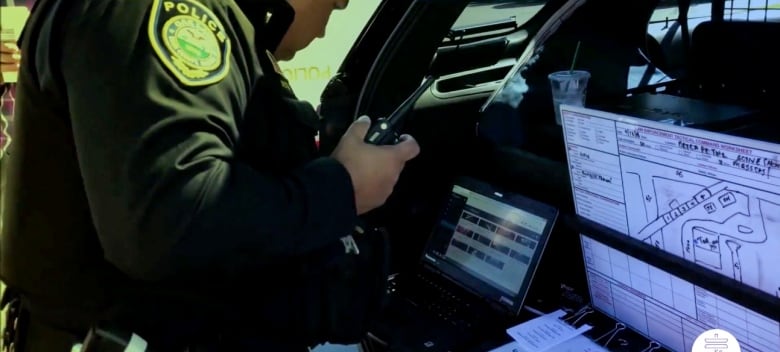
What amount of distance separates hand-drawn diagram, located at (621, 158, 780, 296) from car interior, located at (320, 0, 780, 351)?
147 millimetres

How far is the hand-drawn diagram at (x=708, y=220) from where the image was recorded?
2.35ft

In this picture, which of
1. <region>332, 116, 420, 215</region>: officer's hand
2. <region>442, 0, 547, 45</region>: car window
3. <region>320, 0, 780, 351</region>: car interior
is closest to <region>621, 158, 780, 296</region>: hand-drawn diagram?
<region>320, 0, 780, 351</region>: car interior

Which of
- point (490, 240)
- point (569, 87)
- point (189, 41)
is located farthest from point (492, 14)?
point (189, 41)

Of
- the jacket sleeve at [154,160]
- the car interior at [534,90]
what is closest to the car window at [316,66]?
the car interior at [534,90]

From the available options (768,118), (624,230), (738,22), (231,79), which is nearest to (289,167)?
(231,79)

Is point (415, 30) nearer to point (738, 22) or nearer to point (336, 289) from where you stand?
point (336, 289)

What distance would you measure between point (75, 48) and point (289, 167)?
0.26 metres

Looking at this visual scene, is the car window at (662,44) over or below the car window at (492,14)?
below

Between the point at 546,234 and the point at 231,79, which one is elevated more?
the point at 231,79

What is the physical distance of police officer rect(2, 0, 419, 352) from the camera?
2.04 feet

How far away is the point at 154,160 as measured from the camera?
2.01 feet

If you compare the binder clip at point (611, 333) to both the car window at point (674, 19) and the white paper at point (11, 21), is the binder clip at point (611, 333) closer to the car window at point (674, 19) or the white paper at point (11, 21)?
the car window at point (674, 19)

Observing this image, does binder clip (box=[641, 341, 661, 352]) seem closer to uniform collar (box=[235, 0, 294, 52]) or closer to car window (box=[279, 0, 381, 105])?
uniform collar (box=[235, 0, 294, 52])

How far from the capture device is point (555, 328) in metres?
0.98
